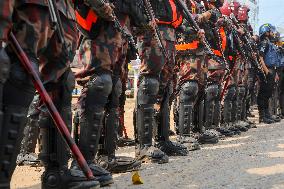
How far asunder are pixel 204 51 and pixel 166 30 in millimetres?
1264

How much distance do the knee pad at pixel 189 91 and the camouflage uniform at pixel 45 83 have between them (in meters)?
2.81

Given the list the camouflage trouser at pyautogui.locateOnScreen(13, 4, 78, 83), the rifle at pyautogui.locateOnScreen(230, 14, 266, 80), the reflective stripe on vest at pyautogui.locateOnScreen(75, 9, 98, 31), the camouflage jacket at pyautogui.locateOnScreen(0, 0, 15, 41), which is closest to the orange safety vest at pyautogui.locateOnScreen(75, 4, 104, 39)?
the reflective stripe on vest at pyautogui.locateOnScreen(75, 9, 98, 31)

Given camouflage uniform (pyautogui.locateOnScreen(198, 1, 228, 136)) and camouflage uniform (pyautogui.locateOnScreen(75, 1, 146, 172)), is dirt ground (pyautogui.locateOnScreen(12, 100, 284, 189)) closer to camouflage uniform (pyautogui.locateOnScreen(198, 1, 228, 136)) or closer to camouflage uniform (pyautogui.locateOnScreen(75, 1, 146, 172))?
camouflage uniform (pyautogui.locateOnScreen(75, 1, 146, 172))

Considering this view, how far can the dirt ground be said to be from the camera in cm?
303

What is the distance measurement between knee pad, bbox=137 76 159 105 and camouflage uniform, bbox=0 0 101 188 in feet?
5.05

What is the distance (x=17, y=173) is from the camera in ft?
12.0

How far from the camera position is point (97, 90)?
304 centimetres

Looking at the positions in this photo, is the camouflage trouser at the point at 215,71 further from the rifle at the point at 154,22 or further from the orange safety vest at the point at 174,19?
the rifle at the point at 154,22

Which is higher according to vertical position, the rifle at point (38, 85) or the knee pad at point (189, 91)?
the knee pad at point (189, 91)

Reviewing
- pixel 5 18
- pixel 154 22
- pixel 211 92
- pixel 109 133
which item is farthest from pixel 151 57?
pixel 211 92

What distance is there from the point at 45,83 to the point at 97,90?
0.57 meters

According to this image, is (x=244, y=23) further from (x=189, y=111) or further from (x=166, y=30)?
(x=166, y=30)

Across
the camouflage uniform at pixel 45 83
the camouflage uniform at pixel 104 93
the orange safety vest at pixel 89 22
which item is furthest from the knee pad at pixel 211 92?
the camouflage uniform at pixel 45 83

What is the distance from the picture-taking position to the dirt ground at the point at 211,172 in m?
3.03
